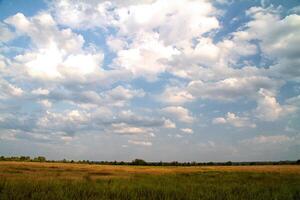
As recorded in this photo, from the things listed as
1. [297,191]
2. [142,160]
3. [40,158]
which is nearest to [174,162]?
[142,160]

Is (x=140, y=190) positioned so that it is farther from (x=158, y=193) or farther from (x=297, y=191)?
(x=297, y=191)

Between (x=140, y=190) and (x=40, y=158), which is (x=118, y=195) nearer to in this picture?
(x=140, y=190)

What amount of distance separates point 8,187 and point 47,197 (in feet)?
9.45

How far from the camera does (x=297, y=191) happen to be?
49.1ft

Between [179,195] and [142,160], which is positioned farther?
[142,160]

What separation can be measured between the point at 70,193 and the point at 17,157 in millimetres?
99201

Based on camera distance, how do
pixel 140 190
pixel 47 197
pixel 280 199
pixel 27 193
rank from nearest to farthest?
pixel 47 197 → pixel 27 193 → pixel 280 199 → pixel 140 190

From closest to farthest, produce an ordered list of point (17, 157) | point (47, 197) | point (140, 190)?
point (47, 197)
point (140, 190)
point (17, 157)

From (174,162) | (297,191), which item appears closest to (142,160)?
(174,162)

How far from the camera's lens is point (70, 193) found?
11875 mm

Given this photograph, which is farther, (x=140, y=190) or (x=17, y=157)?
(x=17, y=157)

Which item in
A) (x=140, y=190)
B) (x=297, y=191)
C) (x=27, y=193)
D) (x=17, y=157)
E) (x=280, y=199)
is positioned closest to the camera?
(x=27, y=193)

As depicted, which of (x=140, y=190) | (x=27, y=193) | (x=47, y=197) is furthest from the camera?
(x=140, y=190)

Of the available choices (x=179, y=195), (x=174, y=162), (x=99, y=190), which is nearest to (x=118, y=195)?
(x=99, y=190)
